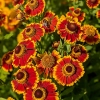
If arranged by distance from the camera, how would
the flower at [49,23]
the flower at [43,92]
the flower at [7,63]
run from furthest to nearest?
the flower at [7,63] < the flower at [49,23] < the flower at [43,92]

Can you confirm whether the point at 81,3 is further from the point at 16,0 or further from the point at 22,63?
the point at 22,63

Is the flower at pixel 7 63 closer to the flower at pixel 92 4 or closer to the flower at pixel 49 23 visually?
the flower at pixel 49 23

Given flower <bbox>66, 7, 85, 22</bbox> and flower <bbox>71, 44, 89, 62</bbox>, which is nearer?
flower <bbox>71, 44, 89, 62</bbox>

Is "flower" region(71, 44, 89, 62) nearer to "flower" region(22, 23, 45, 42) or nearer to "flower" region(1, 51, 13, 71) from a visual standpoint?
"flower" region(22, 23, 45, 42)

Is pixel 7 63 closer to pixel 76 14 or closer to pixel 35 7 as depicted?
pixel 35 7

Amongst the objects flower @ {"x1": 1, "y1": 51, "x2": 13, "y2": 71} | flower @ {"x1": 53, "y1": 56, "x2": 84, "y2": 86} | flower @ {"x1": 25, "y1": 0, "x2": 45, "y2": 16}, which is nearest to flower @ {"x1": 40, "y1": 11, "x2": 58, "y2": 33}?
flower @ {"x1": 25, "y1": 0, "x2": 45, "y2": 16}

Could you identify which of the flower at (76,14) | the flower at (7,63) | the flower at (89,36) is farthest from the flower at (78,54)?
the flower at (7,63)
